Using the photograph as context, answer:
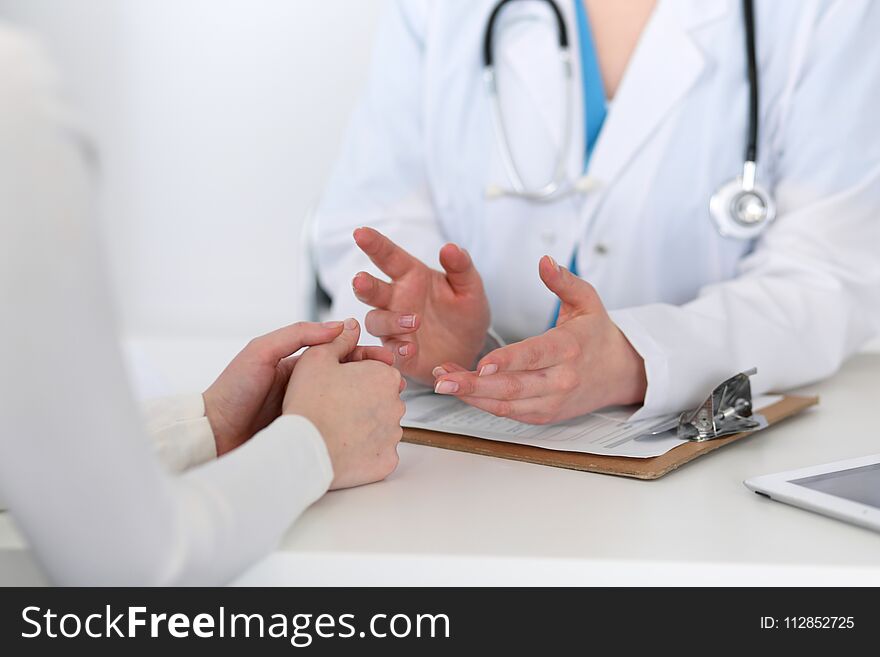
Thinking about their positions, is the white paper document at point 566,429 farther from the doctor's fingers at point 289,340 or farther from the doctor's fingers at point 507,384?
the doctor's fingers at point 289,340

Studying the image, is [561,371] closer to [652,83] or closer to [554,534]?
[554,534]

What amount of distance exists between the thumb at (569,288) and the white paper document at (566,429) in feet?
0.34

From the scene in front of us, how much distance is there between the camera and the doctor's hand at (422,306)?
33.7 inches

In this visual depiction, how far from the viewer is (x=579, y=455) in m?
0.74

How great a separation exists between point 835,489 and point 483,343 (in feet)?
1.44

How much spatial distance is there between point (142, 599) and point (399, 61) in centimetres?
97

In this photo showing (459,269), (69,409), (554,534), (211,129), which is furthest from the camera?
(211,129)

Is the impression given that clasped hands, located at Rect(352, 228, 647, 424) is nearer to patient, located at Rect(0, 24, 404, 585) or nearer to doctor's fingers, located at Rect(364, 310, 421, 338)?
doctor's fingers, located at Rect(364, 310, 421, 338)

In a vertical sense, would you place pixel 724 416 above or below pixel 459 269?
below

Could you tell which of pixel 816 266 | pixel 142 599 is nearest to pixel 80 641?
pixel 142 599

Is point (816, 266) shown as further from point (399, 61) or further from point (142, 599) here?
point (142, 599)

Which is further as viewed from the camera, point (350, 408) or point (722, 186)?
point (722, 186)

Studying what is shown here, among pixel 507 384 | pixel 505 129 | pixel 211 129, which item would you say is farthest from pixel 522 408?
pixel 211 129

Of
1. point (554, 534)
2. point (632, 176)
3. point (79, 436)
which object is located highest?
point (632, 176)
